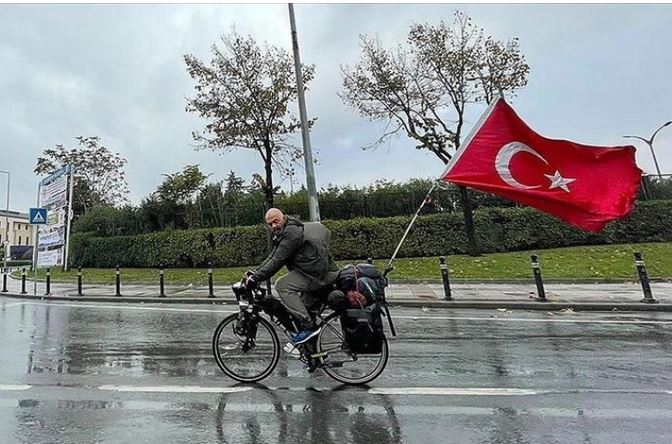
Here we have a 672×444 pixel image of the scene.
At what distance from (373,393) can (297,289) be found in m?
1.39

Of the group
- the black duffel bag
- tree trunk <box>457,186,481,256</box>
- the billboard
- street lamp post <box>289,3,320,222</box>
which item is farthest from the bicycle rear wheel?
the billboard

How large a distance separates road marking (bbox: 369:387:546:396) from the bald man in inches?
40.5

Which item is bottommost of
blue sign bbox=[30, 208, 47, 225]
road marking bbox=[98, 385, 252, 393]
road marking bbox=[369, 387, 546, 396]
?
road marking bbox=[369, 387, 546, 396]

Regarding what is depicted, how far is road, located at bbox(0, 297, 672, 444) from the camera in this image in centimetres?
389

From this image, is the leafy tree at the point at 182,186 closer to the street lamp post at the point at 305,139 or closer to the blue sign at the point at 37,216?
the blue sign at the point at 37,216

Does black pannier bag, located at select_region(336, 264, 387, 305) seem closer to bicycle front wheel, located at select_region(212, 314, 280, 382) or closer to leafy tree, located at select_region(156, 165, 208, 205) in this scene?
bicycle front wheel, located at select_region(212, 314, 280, 382)

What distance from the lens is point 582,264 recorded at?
17703mm

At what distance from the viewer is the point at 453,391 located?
4.89 m

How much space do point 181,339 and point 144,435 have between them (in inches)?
167

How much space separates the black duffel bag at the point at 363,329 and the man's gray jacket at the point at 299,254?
0.49 meters

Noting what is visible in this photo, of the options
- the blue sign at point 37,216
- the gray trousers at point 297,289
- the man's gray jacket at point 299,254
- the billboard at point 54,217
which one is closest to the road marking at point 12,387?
the man's gray jacket at point 299,254

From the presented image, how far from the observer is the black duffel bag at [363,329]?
16.9 feet

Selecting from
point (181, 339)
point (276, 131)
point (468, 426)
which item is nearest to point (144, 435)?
point (468, 426)

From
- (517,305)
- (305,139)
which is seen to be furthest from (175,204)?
(517,305)
